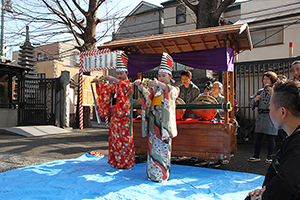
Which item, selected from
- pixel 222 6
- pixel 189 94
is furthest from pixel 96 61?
pixel 222 6

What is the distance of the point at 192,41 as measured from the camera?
17.6 feet

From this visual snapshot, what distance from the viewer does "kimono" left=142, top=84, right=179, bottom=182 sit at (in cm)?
365

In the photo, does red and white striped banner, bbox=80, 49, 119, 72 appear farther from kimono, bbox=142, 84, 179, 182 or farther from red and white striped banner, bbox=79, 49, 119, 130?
kimono, bbox=142, 84, 179, 182

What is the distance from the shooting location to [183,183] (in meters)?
3.58

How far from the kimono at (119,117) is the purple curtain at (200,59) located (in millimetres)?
1474

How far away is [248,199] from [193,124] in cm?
309

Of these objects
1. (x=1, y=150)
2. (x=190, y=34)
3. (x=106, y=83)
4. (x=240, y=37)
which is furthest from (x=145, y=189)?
(x=1, y=150)

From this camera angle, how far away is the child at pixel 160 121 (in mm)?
3646

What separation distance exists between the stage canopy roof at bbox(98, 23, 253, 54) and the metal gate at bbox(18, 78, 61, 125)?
693 cm

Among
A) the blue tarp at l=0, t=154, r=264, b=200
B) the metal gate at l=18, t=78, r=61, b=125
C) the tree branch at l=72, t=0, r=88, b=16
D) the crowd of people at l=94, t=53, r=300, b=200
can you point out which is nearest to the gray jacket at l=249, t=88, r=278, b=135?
the crowd of people at l=94, t=53, r=300, b=200

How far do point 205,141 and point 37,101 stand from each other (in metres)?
9.80

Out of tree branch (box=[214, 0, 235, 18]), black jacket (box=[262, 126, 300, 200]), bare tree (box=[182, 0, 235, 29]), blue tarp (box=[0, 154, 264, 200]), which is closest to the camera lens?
black jacket (box=[262, 126, 300, 200])

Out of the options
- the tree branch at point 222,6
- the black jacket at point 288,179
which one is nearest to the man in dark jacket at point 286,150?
the black jacket at point 288,179

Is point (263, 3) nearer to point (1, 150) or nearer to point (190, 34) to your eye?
point (190, 34)
